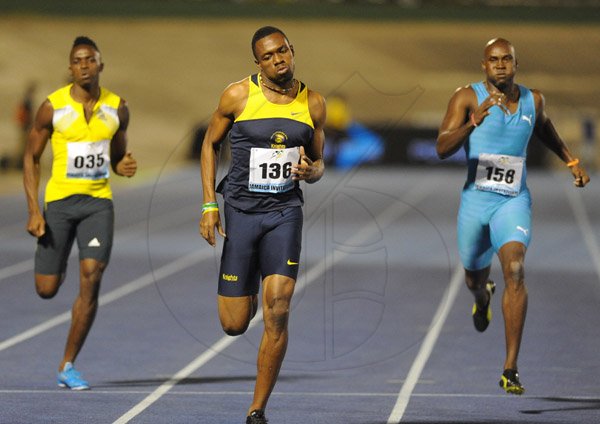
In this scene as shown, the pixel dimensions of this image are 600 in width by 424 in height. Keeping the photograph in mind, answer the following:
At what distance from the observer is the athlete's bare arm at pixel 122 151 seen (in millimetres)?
8289

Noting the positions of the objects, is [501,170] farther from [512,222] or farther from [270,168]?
[270,168]

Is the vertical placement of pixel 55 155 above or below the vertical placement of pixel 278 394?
above

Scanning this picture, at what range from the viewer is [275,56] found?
6598 mm

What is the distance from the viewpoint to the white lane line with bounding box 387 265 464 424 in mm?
7441

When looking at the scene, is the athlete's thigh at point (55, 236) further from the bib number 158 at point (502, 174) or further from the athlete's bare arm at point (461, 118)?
the bib number 158 at point (502, 174)

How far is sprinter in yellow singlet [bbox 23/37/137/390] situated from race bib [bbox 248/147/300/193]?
1.69 m

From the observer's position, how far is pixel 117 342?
9.97m

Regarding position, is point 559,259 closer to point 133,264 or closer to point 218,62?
point 133,264

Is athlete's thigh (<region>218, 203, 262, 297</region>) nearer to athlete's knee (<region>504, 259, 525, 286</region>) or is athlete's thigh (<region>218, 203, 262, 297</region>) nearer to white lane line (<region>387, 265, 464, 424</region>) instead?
white lane line (<region>387, 265, 464, 424</region>)

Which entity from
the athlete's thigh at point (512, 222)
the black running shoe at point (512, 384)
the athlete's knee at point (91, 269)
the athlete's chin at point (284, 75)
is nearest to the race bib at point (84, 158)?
the athlete's knee at point (91, 269)

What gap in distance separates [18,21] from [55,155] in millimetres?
48357

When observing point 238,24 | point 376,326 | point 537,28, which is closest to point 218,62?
point 238,24

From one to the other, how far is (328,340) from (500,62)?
317 cm

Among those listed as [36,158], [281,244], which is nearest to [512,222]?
[281,244]
